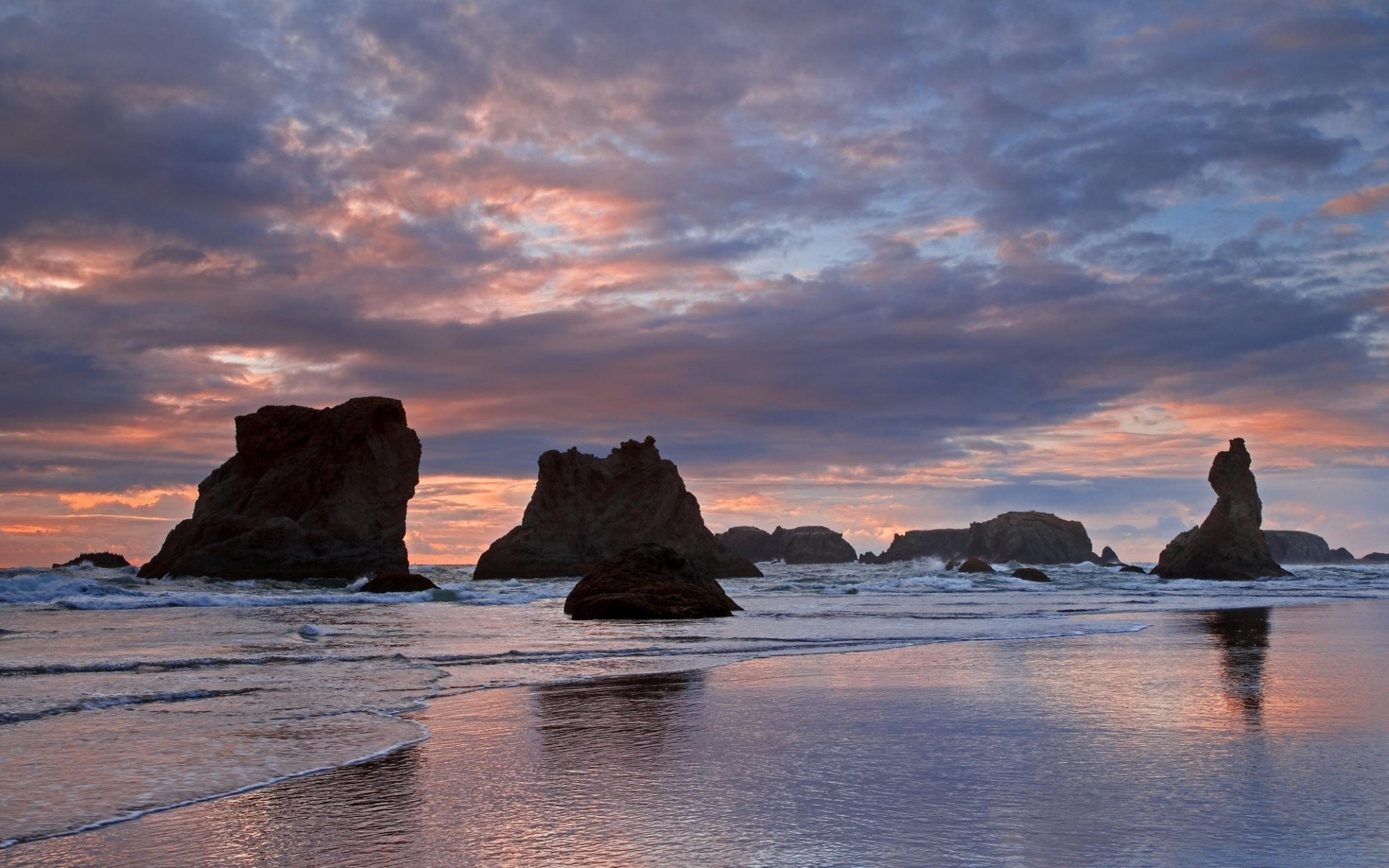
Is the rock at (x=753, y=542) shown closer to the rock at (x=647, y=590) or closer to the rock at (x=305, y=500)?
the rock at (x=305, y=500)

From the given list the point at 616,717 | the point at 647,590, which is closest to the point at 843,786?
the point at 616,717

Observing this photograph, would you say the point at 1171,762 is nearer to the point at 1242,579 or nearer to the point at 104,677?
the point at 104,677

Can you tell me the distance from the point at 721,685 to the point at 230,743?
4995 millimetres

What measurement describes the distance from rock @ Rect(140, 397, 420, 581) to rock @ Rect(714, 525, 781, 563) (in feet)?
353

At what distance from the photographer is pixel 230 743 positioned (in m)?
6.94

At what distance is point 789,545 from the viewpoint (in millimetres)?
174750

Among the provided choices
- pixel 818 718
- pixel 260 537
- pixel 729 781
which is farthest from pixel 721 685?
pixel 260 537

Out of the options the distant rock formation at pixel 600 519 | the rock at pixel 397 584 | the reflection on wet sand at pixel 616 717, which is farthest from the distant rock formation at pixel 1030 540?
the reflection on wet sand at pixel 616 717

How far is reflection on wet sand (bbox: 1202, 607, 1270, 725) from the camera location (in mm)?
8734

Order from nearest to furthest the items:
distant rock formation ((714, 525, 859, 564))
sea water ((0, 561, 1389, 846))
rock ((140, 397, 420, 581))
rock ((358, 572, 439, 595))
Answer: sea water ((0, 561, 1389, 846))
rock ((358, 572, 439, 595))
rock ((140, 397, 420, 581))
distant rock formation ((714, 525, 859, 564))

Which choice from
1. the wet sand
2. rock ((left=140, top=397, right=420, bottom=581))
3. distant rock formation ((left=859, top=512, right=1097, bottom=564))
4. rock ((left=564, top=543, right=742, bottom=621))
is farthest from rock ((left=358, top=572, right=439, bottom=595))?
distant rock formation ((left=859, top=512, right=1097, bottom=564))

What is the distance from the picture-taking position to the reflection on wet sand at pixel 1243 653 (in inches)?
344

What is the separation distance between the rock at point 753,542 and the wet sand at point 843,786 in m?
164

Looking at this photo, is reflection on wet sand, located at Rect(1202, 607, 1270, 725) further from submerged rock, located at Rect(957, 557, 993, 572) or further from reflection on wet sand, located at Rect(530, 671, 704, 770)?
submerged rock, located at Rect(957, 557, 993, 572)
